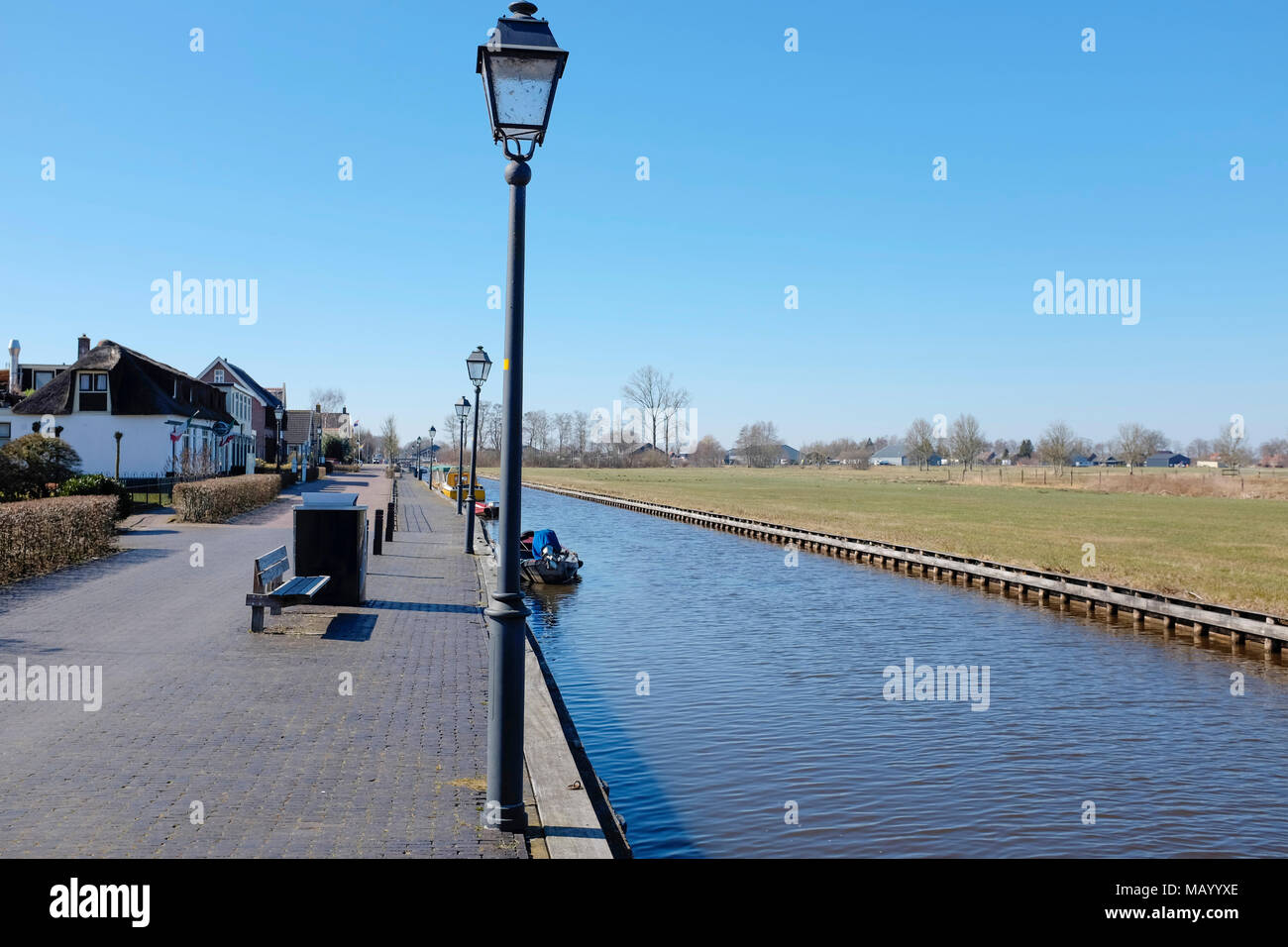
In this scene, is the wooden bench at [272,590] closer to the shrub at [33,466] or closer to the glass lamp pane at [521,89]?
the glass lamp pane at [521,89]

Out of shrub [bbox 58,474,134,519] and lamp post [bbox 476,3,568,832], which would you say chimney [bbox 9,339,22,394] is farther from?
lamp post [bbox 476,3,568,832]

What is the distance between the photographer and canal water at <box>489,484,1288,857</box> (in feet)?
28.2

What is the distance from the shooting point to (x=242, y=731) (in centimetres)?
799

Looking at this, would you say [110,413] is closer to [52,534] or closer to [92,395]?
[92,395]

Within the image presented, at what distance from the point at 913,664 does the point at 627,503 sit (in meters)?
46.2

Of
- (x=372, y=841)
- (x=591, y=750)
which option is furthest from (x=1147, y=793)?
(x=372, y=841)

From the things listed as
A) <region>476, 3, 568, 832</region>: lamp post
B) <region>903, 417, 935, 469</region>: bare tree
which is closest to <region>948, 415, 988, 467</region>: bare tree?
<region>903, 417, 935, 469</region>: bare tree

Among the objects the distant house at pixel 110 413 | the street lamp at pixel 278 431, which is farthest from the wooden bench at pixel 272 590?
the street lamp at pixel 278 431

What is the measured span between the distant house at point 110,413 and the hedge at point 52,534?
80.0ft

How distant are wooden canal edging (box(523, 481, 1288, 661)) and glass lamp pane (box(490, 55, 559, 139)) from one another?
16.5m

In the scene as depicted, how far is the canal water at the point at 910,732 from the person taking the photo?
8.60 meters

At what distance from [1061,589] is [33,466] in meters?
26.9

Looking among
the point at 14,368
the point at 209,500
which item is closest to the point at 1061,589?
the point at 209,500
